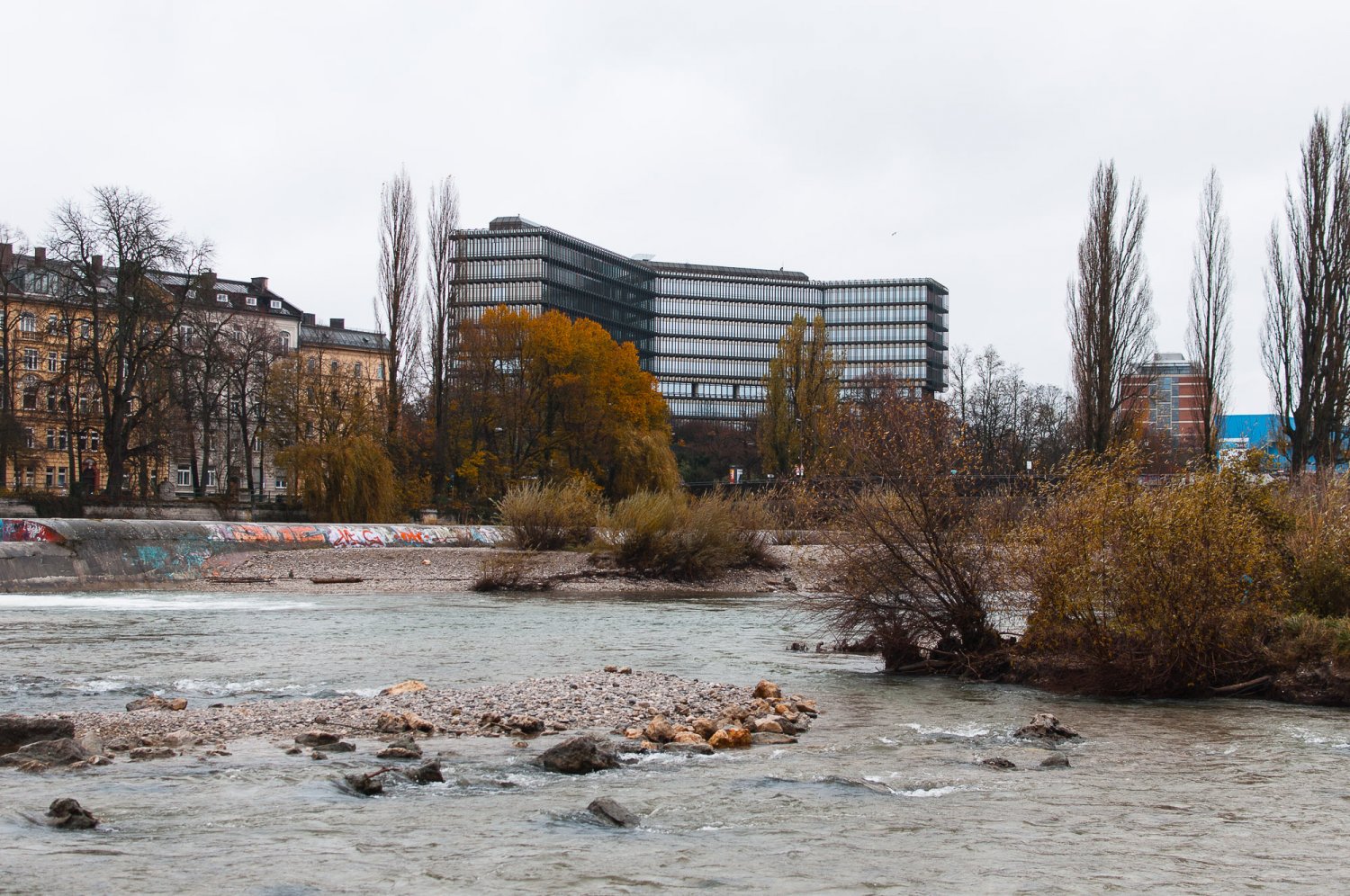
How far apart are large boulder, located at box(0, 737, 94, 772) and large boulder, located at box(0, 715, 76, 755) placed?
17.3 inches

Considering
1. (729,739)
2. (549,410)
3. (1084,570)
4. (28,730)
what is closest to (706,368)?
(549,410)

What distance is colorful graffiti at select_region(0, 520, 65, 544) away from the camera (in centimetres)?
4219

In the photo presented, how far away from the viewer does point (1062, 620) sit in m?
19.4

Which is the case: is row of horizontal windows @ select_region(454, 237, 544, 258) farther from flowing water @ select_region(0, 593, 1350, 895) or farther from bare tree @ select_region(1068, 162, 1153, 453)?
flowing water @ select_region(0, 593, 1350, 895)

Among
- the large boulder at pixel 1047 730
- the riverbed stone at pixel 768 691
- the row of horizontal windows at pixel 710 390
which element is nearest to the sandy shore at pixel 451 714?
the riverbed stone at pixel 768 691

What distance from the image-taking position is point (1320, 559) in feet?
68.0

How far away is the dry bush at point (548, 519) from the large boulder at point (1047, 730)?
35.5m

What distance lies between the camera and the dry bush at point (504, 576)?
1754 inches

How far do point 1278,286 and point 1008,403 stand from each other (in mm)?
55835

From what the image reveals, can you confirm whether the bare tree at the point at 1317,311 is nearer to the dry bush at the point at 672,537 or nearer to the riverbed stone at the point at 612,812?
the dry bush at the point at 672,537

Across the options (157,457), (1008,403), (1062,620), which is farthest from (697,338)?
(1062,620)

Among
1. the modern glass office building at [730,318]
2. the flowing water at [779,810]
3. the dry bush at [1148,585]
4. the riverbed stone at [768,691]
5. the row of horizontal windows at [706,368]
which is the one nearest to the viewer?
the flowing water at [779,810]

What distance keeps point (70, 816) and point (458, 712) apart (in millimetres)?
6321

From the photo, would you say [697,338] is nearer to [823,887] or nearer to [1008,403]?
[1008,403]
